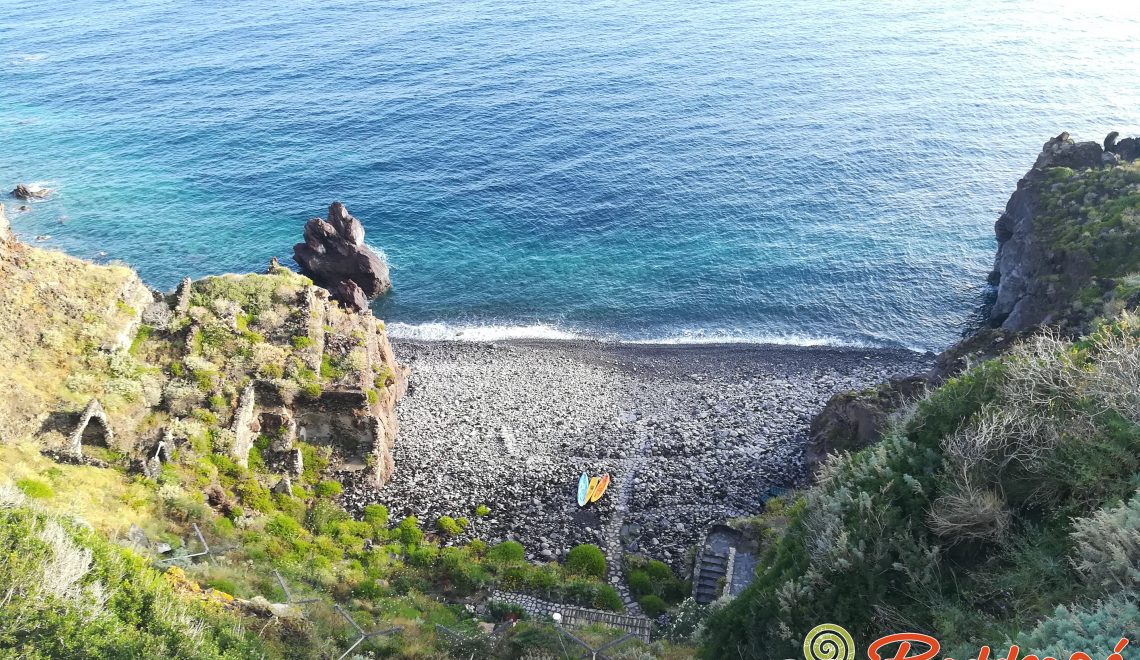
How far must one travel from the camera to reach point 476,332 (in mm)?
61781

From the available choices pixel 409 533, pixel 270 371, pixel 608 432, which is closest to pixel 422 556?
pixel 409 533

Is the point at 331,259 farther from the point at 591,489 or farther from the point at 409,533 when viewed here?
the point at 591,489

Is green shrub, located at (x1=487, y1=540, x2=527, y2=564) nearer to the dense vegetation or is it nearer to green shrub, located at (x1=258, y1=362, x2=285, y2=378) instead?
green shrub, located at (x1=258, y1=362, x2=285, y2=378)

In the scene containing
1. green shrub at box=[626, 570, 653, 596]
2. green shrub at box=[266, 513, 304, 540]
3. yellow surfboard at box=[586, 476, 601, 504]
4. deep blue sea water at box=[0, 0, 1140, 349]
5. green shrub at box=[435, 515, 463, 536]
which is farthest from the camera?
deep blue sea water at box=[0, 0, 1140, 349]

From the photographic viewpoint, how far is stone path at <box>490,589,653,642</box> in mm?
27078

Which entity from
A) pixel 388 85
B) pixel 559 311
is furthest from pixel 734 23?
pixel 559 311

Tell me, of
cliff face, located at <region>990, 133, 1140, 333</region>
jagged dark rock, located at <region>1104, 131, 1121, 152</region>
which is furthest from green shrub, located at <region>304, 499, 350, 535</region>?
jagged dark rock, located at <region>1104, 131, 1121, 152</region>

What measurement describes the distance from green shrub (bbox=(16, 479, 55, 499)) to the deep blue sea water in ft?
127

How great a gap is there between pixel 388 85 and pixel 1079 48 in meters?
112

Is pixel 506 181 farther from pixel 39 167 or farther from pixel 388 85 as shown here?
pixel 39 167

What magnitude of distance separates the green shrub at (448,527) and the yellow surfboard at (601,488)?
8090 mm

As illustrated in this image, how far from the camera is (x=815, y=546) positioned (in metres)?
17.4

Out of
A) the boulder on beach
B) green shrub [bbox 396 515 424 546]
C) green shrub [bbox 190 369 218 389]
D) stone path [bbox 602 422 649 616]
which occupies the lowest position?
stone path [bbox 602 422 649 616]

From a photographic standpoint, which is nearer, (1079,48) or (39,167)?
(39,167)
